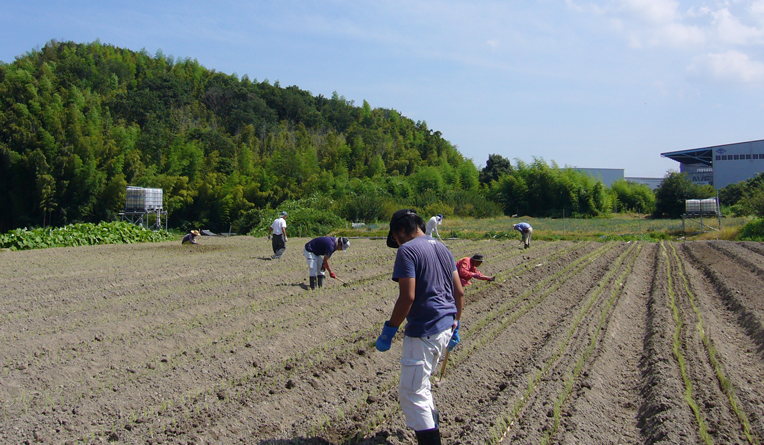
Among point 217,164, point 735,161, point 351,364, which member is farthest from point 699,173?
point 351,364

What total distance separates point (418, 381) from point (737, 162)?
68.8 metres

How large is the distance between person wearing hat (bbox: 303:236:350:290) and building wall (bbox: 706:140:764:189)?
6170 cm

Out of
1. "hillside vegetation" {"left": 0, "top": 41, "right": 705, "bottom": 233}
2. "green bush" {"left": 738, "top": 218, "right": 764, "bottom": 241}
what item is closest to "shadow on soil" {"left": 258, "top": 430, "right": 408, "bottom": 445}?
"green bush" {"left": 738, "top": 218, "right": 764, "bottom": 241}

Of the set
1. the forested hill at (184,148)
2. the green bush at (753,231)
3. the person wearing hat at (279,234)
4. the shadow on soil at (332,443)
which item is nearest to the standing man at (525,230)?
the person wearing hat at (279,234)

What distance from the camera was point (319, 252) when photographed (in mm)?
9555

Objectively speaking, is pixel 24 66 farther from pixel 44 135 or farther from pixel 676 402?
pixel 676 402

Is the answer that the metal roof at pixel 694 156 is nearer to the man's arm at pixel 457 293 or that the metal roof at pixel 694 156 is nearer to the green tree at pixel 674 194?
the green tree at pixel 674 194

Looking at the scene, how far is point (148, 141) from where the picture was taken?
1871 inches

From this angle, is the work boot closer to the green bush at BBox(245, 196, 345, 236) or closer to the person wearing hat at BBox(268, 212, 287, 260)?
the person wearing hat at BBox(268, 212, 287, 260)

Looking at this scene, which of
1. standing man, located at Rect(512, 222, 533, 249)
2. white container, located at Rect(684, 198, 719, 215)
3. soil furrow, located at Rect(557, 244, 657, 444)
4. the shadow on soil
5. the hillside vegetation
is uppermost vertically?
the hillside vegetation

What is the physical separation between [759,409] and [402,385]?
3102 mm

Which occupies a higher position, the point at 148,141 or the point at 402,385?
the point at 148,141

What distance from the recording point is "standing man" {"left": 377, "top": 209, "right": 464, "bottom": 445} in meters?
3.25

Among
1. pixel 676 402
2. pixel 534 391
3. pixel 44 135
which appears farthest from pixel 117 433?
pixel 44 135
